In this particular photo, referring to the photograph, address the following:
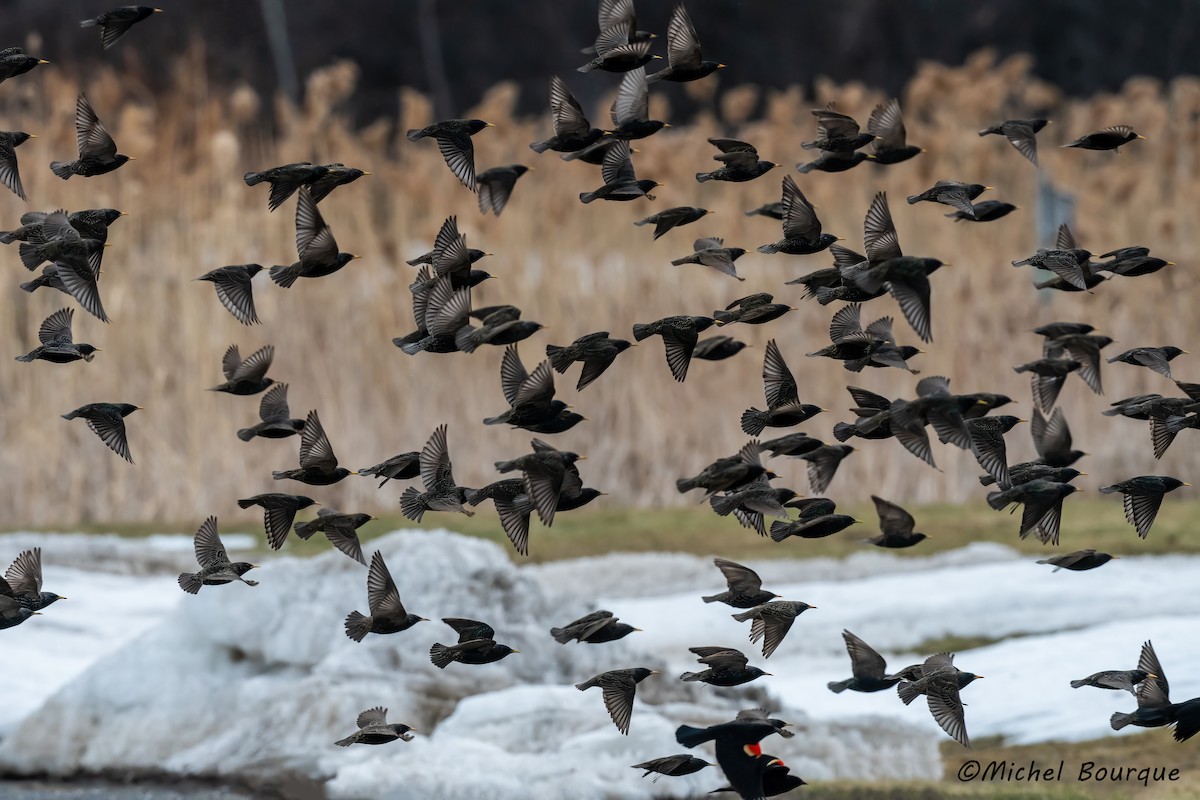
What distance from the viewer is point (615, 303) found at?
340 inches

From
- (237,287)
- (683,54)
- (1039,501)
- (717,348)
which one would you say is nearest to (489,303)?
(717,348)

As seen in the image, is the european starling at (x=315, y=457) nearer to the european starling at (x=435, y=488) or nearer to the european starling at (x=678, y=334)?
the european starling at (x=435, y=488)

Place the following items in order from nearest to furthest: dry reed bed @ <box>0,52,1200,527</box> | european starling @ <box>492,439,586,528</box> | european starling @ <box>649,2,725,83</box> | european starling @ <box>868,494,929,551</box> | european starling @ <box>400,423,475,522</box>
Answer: european starling @ <box>492,439,586,528</box>
european starling @ <box>649,2,725,83</box>
european starling @ <box>400,423,475,522</box>
european starling @ <box>868,494,929,551</box>
dry reed bed @ <box>0,52,1200,527</box>

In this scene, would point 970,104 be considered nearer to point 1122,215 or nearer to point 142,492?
point 1122,215

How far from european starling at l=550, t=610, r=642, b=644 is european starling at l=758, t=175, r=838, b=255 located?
945 millimetres

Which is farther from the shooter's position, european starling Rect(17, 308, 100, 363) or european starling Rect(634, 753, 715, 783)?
european starling Rect(634, 753, 715, 783)

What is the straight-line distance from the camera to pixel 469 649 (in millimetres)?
3855

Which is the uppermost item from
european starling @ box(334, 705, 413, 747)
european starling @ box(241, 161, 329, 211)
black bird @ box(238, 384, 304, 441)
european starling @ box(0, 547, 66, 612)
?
european starling @ box(241, 161, 329, 211)

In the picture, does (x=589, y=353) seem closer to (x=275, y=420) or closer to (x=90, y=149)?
(x=275, y=420)

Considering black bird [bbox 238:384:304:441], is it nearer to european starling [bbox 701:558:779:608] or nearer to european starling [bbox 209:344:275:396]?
european starling [bbox 209:344:275:396]

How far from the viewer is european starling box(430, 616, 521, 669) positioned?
12.6 feet

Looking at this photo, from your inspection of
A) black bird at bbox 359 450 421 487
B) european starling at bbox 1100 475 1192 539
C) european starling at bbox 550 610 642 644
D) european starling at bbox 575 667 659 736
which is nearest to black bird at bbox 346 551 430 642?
black bird at bbox 359 450 421 487

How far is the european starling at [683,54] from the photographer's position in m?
3.64

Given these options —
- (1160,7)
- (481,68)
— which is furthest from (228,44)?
(1160,7)
